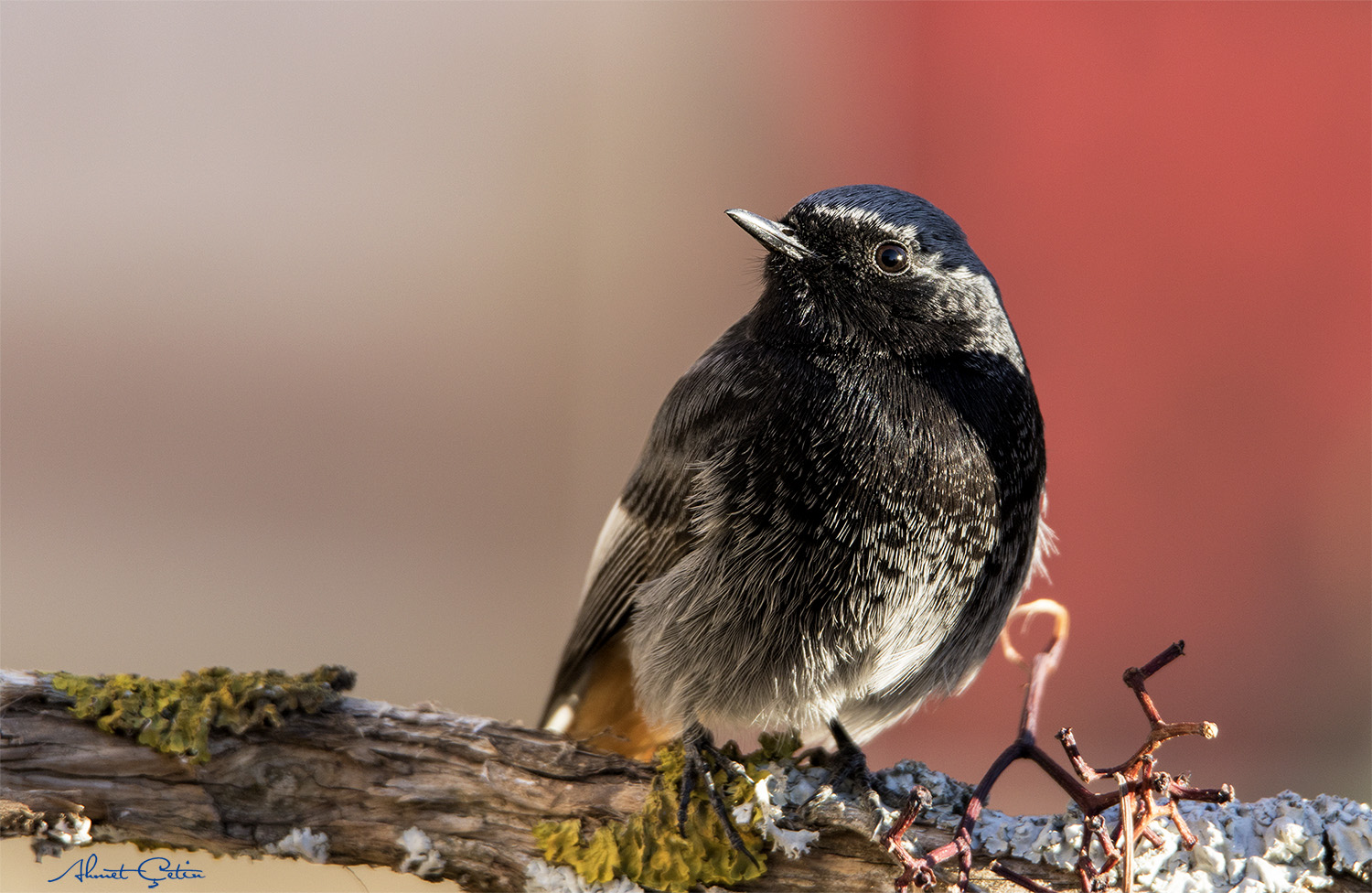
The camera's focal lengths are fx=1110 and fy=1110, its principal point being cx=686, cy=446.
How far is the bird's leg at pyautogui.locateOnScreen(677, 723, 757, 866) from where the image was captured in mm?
2992

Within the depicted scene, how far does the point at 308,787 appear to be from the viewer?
317cm

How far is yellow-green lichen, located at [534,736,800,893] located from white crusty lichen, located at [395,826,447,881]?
299mm

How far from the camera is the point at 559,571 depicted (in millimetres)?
9469

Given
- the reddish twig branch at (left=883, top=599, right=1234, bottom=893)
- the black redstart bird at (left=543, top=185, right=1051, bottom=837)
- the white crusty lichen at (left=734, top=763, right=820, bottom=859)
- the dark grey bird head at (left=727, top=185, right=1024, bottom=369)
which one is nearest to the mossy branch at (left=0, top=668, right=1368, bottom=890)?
the white crusty lichen at (left=734, top=763, right=820, bottom=859)

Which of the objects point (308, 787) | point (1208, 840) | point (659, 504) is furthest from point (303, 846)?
point (1208, 840)

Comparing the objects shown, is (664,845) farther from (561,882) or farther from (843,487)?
(843,487)

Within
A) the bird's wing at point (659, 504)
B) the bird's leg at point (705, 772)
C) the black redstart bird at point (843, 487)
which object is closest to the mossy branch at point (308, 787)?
the bird's leg at point (705, 772)

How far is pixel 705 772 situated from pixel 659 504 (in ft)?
2.87

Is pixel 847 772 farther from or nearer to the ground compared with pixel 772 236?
nearer to the ground

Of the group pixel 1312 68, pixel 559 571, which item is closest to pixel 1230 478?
pixel 1312 68

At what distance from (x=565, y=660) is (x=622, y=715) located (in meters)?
0.29

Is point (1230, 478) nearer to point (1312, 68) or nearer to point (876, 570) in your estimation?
point (1312, 68)
